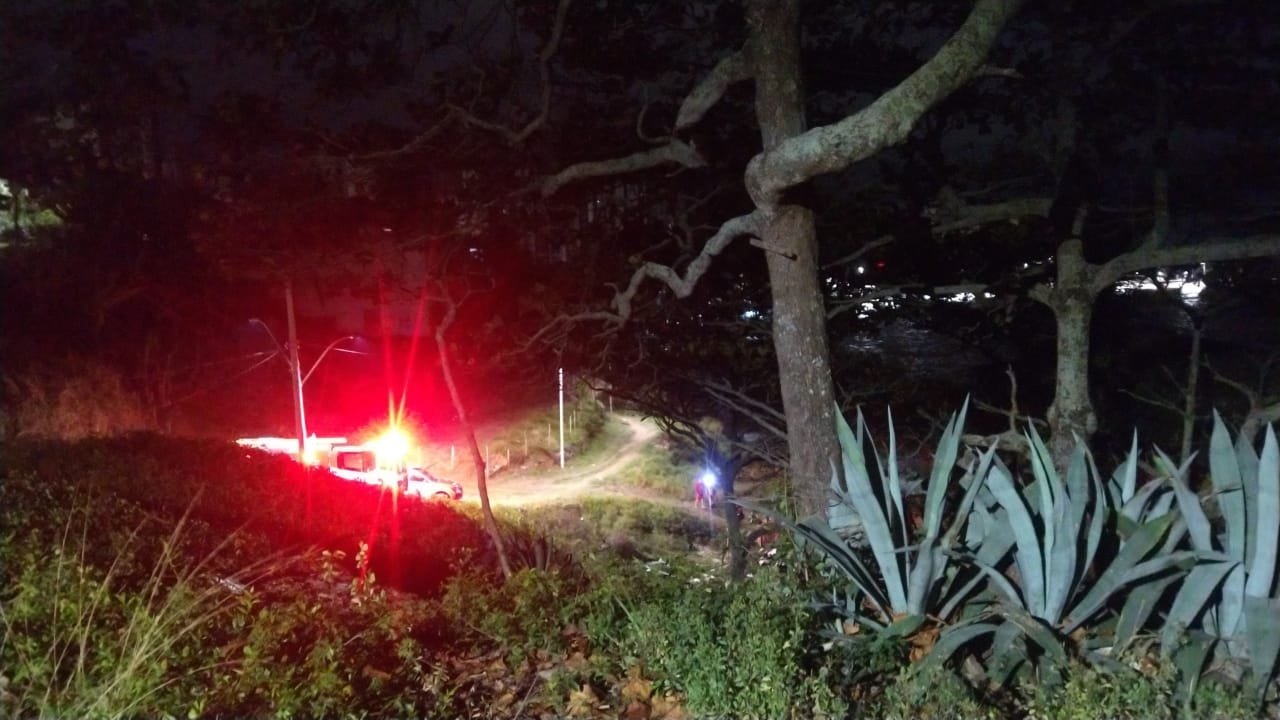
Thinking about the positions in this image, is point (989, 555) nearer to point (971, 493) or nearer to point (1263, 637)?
point (971, 493)

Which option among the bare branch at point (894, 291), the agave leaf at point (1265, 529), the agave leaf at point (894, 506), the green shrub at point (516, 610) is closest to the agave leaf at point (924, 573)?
the agave leaf at point (894, 506)

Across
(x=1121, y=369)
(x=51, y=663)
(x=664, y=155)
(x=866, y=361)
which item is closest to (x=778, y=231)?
(x=664, y=155)

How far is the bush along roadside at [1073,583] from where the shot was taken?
3.63 m

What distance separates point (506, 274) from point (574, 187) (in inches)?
48.5

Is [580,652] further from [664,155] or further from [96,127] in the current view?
[96,127]

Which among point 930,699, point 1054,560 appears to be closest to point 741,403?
point 1054,560

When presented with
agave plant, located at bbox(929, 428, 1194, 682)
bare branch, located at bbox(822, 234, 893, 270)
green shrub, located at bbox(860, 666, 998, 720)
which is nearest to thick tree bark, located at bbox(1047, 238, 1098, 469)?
bare branch, located at bbox(822, 234, 893, 270)

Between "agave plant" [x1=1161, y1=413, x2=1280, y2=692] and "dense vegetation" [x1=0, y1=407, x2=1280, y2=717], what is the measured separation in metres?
0.01

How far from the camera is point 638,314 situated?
10.7 metres

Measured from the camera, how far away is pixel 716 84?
22.9 feet

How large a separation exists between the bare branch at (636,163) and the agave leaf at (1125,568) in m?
4.86

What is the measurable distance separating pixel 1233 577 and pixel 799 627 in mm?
1748

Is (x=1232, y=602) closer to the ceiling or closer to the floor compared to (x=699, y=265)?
closer to the floor

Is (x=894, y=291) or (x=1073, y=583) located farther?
(x=894, y=291)
